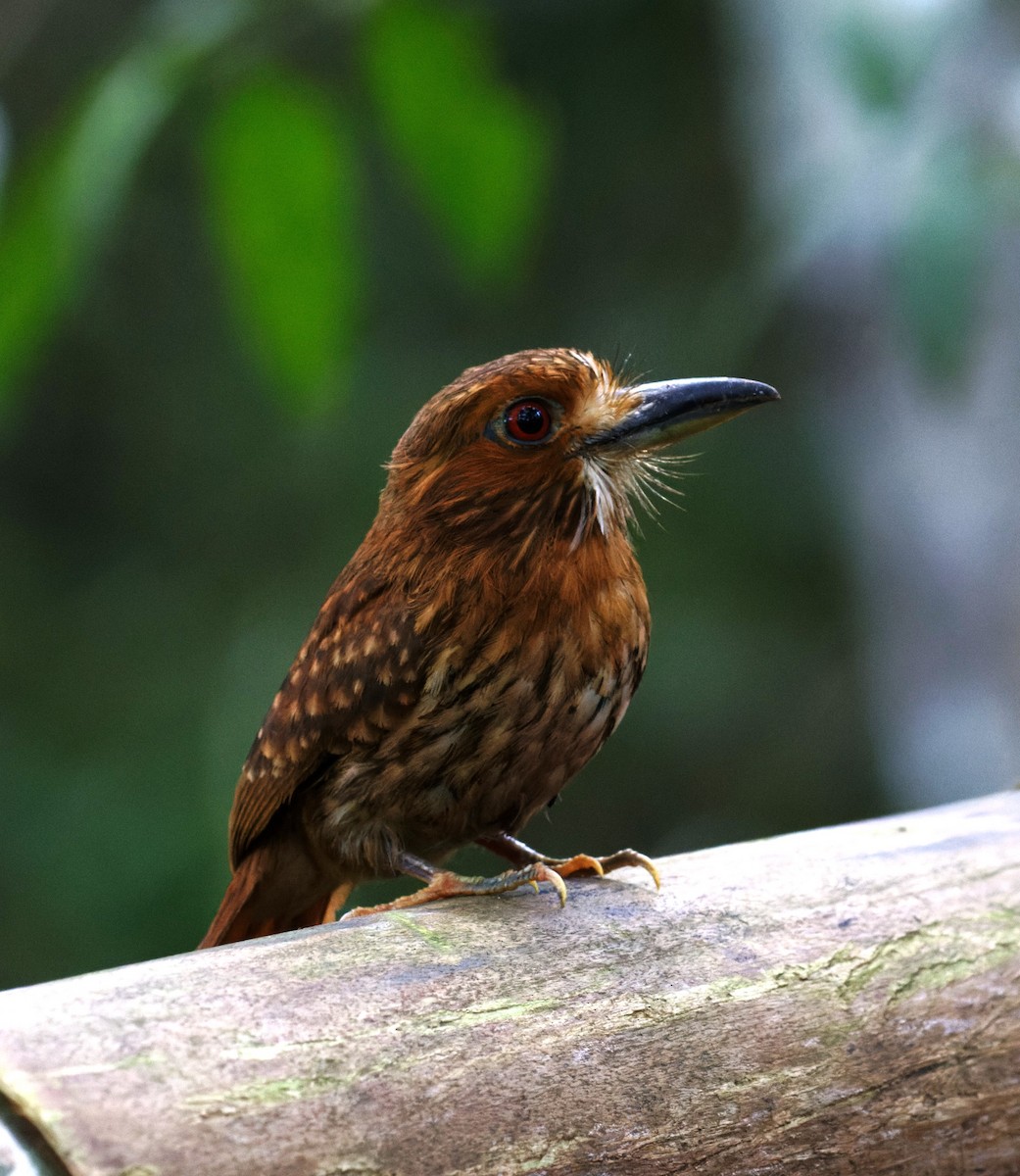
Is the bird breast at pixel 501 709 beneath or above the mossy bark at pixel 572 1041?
above

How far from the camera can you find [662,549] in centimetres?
609

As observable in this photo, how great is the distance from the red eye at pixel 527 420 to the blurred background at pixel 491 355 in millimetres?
205

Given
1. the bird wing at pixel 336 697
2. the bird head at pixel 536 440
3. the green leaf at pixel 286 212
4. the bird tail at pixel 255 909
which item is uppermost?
the green leaf at pixel 286 212

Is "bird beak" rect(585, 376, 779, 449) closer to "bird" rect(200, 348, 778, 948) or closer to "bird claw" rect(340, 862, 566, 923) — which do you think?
"bird" rect(200, 348, 778, 948)

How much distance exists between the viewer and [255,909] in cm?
232

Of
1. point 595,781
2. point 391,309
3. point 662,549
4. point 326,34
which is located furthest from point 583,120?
point 326,34

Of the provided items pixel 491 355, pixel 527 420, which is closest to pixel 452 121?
pixel 527 420

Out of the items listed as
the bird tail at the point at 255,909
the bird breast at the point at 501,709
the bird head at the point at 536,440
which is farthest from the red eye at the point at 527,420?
the bird tail at the point at 255,909

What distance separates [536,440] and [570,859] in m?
0.59

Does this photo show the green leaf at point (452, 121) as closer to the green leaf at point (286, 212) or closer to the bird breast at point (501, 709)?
the green leaf at point (286, 212)

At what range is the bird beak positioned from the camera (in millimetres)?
2000

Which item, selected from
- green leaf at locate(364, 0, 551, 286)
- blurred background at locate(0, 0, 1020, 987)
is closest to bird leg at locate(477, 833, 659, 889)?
blurred background at locate(0, 0, 1020, 987)

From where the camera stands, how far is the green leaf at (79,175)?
1933mm

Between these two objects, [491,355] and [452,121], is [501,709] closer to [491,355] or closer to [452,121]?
[452,121]
